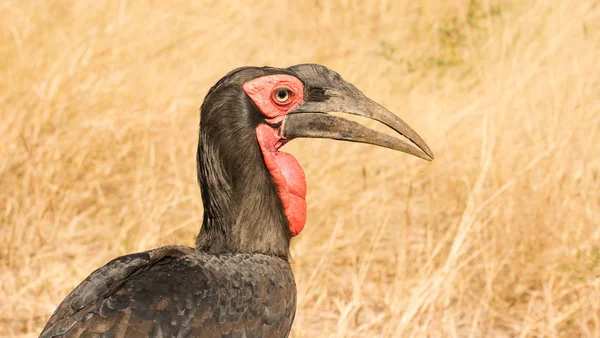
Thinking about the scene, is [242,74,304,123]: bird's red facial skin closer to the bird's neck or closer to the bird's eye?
the bird's eye

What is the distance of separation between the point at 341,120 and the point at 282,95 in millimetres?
241

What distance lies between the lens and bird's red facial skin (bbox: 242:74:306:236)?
147 inches

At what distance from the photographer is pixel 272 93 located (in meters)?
3.75

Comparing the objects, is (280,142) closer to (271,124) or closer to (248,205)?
(271,124)

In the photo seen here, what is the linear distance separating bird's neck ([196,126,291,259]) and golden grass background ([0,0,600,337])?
89 centimetres

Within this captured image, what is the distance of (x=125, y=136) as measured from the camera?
6.08 metres

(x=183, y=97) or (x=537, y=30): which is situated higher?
(x=537, y=30)

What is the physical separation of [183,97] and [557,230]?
261 centimetres

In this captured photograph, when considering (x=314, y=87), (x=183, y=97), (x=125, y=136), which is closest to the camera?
(x=314, y=87)

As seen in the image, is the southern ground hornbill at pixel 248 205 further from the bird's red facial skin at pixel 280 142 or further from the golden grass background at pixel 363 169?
the golden grass background at pixel 363 169

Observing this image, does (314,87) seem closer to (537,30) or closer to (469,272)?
(469,272)

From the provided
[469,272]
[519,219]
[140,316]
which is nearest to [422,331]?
[469,272]

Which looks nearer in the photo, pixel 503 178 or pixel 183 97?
pixel 503 178

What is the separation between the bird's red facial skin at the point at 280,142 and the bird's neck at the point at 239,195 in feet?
0.11
